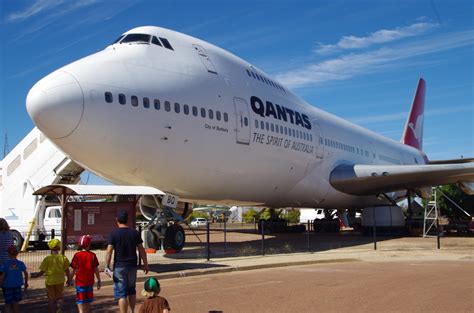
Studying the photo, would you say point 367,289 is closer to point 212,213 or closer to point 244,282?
point 244,282

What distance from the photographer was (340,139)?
2441 cm

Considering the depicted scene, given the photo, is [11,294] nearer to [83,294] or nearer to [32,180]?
[83,294]

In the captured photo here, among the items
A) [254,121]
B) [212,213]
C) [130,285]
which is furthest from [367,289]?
[212,213]

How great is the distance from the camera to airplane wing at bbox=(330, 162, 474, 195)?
23.1 metres

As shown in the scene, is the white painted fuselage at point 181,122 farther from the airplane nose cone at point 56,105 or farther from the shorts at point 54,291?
the shorts at point 54,291

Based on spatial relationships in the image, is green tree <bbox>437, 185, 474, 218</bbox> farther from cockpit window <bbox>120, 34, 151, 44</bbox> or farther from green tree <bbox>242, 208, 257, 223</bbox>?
cockpit window <bbox>120, 34, 151, 44</bbox>

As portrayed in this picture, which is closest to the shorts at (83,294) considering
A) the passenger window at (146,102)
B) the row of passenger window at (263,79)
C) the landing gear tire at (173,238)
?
the passenger window at (146,102)

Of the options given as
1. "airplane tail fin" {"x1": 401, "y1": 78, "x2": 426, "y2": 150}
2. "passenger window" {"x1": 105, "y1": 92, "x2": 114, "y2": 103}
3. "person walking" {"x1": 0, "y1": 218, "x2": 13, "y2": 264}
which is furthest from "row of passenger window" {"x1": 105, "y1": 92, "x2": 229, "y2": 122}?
"airplane tail fin" {"x1": 401, "y1": 78, "x2": 426, "y2": 150}

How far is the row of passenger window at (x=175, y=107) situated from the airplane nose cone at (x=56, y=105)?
2.74 feet

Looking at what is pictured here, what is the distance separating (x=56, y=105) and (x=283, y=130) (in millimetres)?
9171

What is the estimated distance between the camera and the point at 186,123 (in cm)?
1438

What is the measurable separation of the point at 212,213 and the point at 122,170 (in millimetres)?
70713

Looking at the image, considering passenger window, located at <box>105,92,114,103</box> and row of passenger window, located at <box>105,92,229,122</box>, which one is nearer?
passenger window, located at <box>105,92,114,103</box>

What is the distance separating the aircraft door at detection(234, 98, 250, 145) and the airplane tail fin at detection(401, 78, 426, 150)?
26.5 metres
